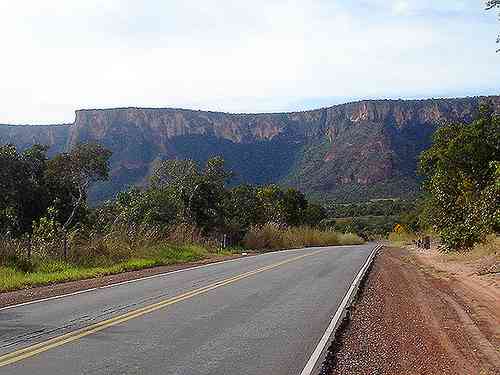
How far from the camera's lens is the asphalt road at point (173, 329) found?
7.89 meters

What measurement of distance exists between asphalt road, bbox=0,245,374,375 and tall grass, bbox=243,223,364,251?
32.8m

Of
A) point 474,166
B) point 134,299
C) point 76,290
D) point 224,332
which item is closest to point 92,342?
point 224,332

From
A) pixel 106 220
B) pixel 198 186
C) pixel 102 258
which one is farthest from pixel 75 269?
pixel 198 186

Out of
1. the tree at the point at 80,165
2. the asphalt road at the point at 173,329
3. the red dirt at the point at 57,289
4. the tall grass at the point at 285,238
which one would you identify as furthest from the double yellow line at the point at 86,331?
the tall grass at the point at 285,238

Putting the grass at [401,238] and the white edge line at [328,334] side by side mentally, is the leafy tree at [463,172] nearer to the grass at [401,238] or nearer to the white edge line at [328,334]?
the white edge line at [328,334]

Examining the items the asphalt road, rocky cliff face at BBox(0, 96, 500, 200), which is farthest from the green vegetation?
rocky cliff face at BBox(0, 96, 500, 200)

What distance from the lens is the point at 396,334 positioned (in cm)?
1060

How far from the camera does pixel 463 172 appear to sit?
28.4 metres

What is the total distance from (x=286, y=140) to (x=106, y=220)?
3283 inches

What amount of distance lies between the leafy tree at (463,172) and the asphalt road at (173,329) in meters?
11.9

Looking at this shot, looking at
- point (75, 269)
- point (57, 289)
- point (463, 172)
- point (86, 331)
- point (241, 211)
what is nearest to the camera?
point (86, 331)

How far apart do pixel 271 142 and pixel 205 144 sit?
1297 centimetres

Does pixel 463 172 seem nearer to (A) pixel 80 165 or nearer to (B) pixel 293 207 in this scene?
(A) pixel 80 165

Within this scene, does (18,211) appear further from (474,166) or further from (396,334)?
(396,334)
